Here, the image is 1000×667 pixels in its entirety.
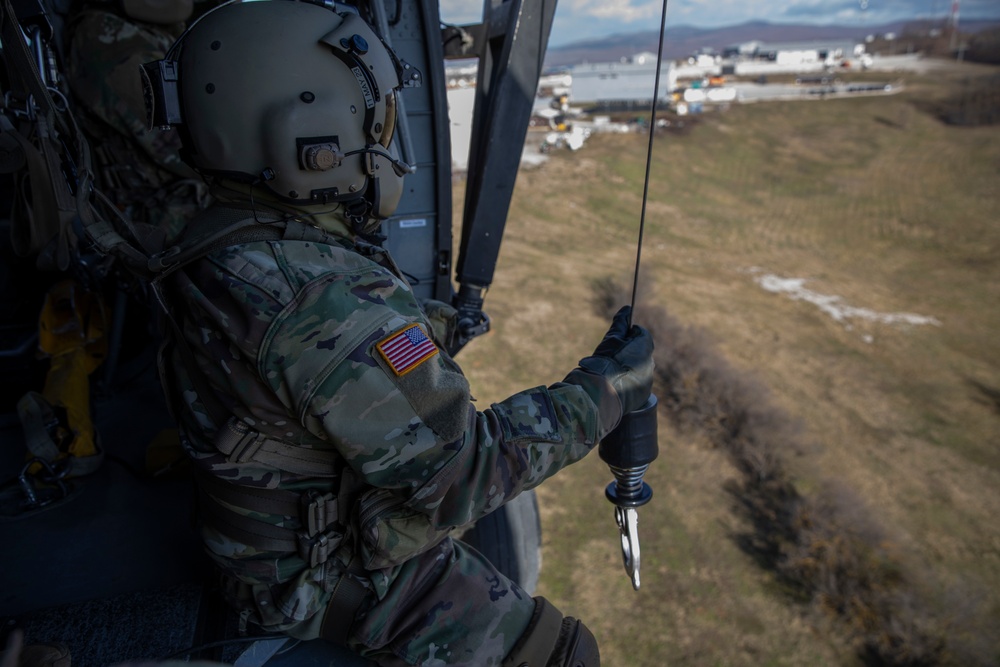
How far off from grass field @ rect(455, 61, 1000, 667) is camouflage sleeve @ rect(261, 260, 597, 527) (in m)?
9.05

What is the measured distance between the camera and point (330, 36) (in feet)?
6.18

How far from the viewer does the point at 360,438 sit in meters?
1.69

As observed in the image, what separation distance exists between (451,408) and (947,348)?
75.7 ft

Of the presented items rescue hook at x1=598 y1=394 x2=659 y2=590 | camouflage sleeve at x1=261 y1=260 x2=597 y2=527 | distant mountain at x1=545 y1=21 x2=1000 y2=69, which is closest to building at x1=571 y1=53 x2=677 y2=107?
rescue hook at x1=598 y1=394 x2=659 y2=590

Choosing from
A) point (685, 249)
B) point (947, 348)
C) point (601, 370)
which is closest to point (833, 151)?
point (685, 249)

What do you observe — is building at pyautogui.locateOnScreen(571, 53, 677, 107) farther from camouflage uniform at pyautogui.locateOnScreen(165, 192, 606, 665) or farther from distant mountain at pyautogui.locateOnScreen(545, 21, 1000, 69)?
distant mountain at pyautogui.locateOnScreen(545, 21, 1000, 69)

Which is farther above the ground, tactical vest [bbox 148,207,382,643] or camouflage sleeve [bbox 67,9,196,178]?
camouflage sleeve [bbox 67,9,196,178]

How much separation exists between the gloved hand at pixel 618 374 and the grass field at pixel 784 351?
8661 mm

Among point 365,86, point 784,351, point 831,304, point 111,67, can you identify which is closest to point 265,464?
point 365,86

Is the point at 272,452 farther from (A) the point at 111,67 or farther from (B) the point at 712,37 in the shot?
(B) the point at 712,37

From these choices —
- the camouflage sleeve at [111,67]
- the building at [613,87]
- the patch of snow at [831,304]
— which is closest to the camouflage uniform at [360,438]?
the camouflage sleeve at [111,67]

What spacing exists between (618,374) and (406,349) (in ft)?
2.69

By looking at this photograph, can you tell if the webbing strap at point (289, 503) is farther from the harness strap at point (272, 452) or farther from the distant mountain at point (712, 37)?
the distant mountain at point (712, 37)

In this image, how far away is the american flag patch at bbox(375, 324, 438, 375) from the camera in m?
1.69
